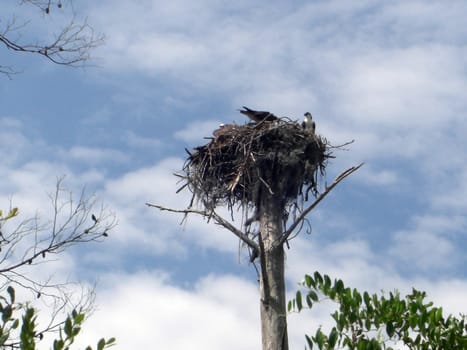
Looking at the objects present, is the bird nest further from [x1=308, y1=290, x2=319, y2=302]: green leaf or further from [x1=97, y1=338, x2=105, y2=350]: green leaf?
[x1=97, y1=338, x2=105, y2=350]: green leaf

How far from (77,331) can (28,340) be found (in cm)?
23

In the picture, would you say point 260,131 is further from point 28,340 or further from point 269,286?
point 28,340

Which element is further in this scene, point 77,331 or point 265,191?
point 265,191

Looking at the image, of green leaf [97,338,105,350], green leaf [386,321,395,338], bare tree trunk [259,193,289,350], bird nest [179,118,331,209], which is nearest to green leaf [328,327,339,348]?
green leaf [386,321,395,338]

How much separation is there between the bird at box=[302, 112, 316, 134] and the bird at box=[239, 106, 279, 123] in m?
0.50

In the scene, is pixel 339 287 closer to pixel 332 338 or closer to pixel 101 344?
pixel 332 338

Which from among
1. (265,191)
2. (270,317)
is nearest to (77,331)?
(270,317)

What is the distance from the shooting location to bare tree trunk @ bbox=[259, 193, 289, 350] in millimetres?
8141

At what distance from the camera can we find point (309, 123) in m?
12.3

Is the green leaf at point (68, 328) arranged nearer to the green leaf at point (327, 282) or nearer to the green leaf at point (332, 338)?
the green leaf at point (332, 338)

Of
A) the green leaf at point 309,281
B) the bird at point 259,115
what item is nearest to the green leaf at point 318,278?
the green leaf at point 309,281

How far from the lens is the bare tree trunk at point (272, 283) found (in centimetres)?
814

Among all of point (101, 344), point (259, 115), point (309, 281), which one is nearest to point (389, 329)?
point (309, 281)

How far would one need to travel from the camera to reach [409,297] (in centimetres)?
586
